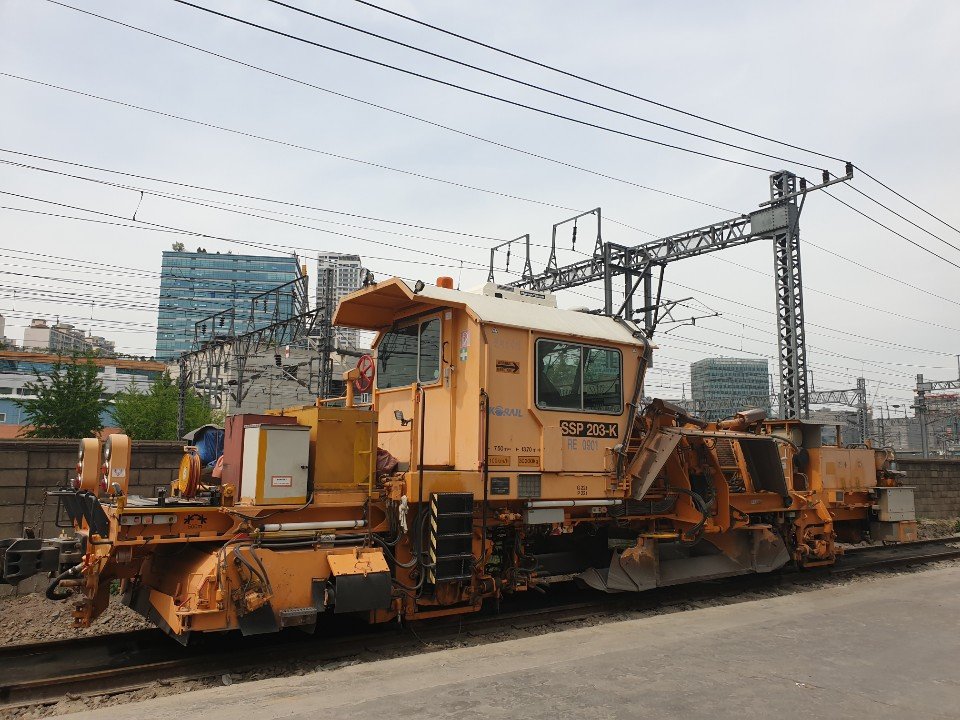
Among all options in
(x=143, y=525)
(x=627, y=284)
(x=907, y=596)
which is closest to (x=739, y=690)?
(x=143, y=525)

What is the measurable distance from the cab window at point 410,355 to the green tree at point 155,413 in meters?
24.0

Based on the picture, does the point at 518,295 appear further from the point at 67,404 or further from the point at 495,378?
the point at 67,404

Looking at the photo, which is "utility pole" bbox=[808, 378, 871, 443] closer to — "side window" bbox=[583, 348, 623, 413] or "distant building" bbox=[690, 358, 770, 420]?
"distant building" bbox=[690, 358, 770, 420]

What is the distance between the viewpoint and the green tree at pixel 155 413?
2940cm

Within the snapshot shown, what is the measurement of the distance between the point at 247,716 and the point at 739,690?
3447 millimetres

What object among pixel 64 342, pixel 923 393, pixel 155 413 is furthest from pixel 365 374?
pixel 64 342

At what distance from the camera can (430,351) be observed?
25.4ft

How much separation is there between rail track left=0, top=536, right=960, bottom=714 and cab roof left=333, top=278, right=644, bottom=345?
3.21 meters

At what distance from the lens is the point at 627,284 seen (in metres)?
22.4

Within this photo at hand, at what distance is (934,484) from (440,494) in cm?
2002

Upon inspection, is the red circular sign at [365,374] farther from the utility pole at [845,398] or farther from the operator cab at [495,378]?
the utility pole at [845,398]

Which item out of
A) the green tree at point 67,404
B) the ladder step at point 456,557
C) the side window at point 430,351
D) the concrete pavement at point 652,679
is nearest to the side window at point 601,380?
the side window at point 430,351

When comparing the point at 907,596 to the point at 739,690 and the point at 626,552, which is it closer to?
the point at 626,552

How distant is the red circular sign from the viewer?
303 inches
